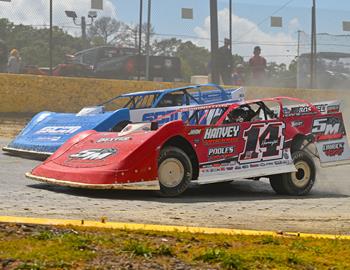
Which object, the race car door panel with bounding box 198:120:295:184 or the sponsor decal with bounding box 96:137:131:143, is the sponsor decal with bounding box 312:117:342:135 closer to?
the race car door panel with bounding box 198:120:295:184

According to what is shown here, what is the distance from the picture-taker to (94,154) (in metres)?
8.72

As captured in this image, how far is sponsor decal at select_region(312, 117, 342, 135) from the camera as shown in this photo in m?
10.1

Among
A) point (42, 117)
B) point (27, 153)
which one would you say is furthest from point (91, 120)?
point (42, 117)

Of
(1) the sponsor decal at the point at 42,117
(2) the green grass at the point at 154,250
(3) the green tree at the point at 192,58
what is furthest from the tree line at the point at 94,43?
(2) the green grass at the point at 154,250

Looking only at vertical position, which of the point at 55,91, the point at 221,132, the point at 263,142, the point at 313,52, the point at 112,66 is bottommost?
the point at 263,142

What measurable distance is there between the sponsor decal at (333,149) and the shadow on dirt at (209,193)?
1.98 feet

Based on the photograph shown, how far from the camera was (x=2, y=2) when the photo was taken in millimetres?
17500

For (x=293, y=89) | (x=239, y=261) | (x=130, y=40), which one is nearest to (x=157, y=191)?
(x=239, y=261)

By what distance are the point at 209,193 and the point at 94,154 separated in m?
1.81

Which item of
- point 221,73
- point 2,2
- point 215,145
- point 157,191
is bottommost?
point 157,191

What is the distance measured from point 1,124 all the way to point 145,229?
1299cm

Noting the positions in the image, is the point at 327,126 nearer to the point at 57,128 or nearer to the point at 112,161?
the point at 112,161

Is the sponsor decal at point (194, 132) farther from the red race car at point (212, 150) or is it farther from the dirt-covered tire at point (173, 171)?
the dirt-covered tire at point (173, 171)

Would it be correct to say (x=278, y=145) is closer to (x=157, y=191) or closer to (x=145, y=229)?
(x=157, y=191)
